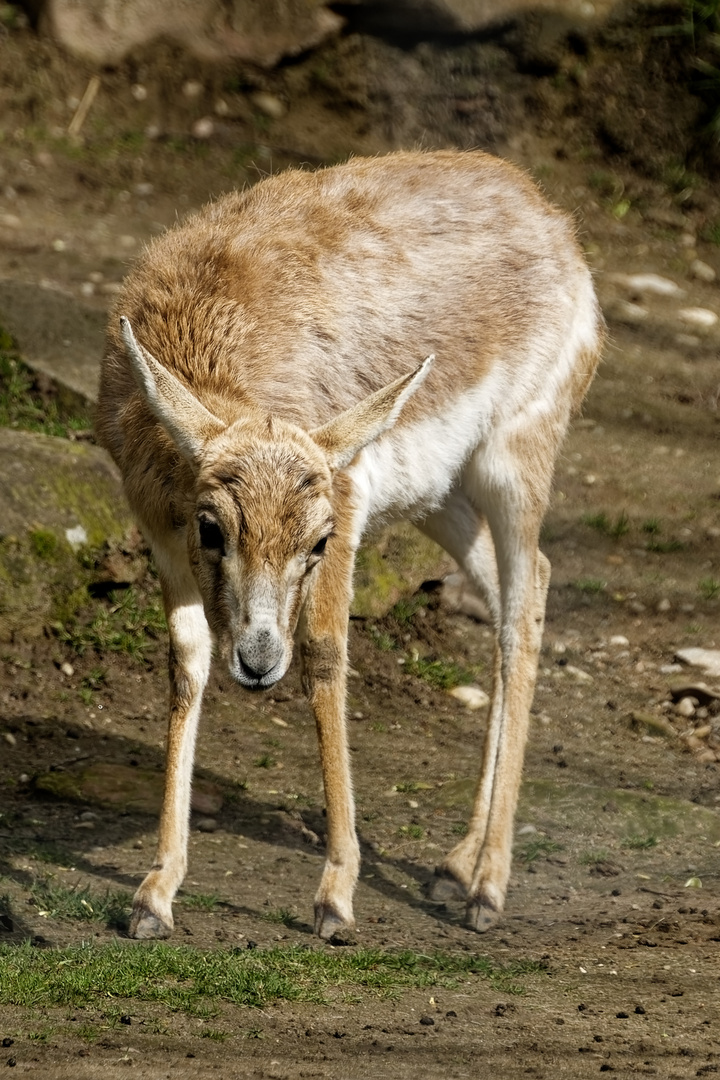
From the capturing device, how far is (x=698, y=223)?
1298cm

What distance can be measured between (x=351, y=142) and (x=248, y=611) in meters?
9.18

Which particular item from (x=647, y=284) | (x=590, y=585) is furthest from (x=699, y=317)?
(x=590, y=585)

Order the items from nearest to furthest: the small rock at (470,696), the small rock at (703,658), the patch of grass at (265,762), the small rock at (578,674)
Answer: the patch of grass at (265,762) → the small rock at (470,696) → the small rock at (578,674) → the small rock at (703,658)

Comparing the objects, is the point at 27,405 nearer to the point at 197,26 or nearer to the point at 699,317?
the point at 197,26

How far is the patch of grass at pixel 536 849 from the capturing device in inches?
258

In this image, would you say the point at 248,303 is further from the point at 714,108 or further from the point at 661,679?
the point at 714,108

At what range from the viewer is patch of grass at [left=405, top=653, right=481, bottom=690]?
8312 mm

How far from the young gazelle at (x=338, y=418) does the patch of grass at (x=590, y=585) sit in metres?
2.09

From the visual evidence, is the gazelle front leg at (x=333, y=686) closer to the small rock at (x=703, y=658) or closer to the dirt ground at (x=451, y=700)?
the dirt ground at (x=451, y=700)

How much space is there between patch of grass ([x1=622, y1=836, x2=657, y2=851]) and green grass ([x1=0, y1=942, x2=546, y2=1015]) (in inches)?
55.0

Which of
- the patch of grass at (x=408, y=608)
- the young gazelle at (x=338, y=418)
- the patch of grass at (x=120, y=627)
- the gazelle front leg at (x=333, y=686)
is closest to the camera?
the young gazelle at (x=338, y=418)

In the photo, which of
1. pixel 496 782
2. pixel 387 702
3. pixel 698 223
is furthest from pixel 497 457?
pixel 698 223

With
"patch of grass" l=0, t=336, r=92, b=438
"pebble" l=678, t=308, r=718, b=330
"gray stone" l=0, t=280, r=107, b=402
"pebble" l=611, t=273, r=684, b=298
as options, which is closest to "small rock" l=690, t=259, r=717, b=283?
"pebble" l=611, t=273, r=684, b=298

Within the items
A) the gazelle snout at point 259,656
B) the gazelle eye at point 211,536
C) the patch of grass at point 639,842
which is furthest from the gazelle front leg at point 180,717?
the patch of grass at point 639,842
